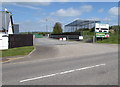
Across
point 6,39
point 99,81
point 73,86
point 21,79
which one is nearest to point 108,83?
point 99,81

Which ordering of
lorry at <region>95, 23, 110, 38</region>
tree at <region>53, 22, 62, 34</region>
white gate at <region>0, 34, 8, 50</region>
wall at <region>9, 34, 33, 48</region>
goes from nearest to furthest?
1. white gate at <region>0, 34, 8, 50</region>
2. wall at <region>9, 34, 33, 48</region>
3. lorry at <region>95, 23, 110, 38</region>
4. tree at <region>53, 22, 62, 34</region>

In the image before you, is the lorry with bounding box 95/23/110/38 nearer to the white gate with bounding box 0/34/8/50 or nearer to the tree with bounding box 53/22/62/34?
the white gate with bounding box 0/34/8/50

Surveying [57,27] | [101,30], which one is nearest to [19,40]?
[101,30]

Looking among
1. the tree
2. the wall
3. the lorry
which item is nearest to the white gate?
the wall

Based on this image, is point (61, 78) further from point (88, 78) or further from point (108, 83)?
point (108, 83)

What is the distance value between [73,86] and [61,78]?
104 cm

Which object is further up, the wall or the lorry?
the lorry

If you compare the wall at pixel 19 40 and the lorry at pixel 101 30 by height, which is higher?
the lorry at pixel 101 30

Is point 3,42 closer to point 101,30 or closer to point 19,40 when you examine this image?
point 19,40

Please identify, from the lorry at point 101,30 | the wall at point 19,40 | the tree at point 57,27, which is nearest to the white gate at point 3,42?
the wall at point 19,40

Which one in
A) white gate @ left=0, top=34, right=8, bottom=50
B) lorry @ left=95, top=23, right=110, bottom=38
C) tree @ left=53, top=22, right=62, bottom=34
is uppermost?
tree @ left=53, top=22, right=62, bottom=34

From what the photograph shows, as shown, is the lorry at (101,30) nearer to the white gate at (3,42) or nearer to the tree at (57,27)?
the white gate at (3,42)

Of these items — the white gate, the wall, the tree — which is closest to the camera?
the white gate

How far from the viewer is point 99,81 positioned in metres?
5.62
